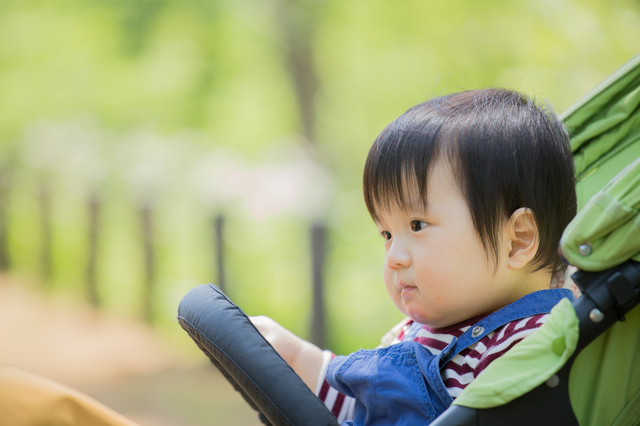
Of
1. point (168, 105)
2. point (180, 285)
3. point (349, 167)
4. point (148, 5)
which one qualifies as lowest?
point (180, 285)

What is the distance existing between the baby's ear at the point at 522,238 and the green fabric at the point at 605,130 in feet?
1.51

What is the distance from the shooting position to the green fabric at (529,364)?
2.62 feet

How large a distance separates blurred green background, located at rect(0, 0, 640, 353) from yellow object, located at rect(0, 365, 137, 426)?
3.93 m

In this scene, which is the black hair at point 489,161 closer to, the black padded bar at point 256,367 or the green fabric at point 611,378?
the green fabric at point 611,378

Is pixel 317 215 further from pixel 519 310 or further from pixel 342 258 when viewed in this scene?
pixel 519 310

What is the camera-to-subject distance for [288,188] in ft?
21.1

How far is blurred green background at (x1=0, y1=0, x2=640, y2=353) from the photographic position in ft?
16.9

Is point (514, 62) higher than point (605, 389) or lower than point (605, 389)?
higher

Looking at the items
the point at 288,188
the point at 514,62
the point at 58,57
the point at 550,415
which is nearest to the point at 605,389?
the point at 550,415

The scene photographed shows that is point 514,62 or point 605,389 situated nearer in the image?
point 605,389

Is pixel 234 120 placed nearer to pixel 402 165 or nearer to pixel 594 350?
pixel 402 165

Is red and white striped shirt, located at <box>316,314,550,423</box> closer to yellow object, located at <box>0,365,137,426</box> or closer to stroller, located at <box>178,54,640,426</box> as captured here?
stroller, located at <box>178,54,640,426</box>

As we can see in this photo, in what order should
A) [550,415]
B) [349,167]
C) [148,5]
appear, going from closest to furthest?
[550,415] → [148,5] → [349,167]

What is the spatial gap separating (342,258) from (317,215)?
0.60 m
